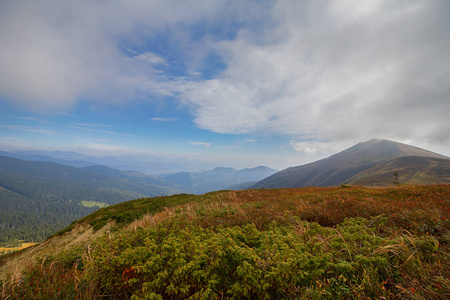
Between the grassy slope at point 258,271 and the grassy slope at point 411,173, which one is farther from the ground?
the grassy slope at point 411,173

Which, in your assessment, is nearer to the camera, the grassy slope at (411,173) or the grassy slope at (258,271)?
the grassy slope at (258,271)

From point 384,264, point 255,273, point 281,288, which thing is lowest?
point 281,288

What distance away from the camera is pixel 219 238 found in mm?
4469

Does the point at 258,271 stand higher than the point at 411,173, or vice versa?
the point at 411,173

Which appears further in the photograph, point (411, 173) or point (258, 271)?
point (411, 173)

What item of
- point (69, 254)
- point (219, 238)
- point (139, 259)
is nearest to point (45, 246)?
point (69, 254)

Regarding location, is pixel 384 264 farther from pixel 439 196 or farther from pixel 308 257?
pixel 439 196

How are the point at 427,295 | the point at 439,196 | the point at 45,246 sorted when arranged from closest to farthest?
the point at 427,295 < the point at 439,196 < the point at 45,246

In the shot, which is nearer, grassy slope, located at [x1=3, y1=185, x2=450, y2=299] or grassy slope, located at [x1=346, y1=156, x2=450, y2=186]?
grassy slope, located at [x1=3, y1=185, x2=450, y2=299]

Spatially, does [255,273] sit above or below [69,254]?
above

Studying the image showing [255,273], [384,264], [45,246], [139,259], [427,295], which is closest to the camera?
[427,295]

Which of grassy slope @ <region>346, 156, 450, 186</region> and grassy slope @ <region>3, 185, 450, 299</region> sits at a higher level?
grassy slope @ <region>346, 156, 450, 186</region>

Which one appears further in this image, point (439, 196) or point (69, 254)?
point (439, 196)

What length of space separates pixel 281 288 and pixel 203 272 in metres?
1.49
